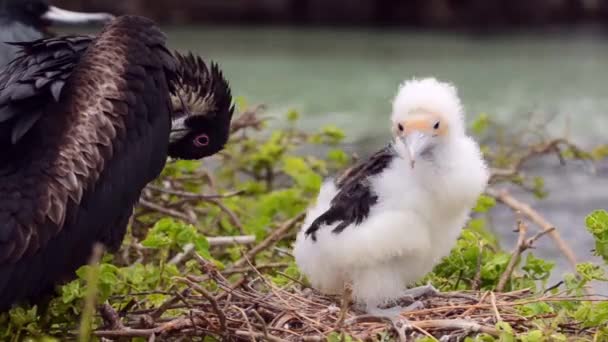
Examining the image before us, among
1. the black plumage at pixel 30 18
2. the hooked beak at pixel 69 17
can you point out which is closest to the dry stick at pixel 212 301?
the black plumage at pixel 30 18

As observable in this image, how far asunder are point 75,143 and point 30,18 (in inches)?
112

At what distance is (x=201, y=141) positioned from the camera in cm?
390

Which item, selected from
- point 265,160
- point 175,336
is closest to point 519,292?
point 175,336

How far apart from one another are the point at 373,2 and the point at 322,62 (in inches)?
142

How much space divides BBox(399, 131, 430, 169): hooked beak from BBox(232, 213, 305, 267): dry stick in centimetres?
92

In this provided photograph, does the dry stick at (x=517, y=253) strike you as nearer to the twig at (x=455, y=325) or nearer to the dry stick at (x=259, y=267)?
the twig at (x=455, y=325)

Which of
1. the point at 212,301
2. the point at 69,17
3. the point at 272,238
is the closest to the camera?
the point at 212,301

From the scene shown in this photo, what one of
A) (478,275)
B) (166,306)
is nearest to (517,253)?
(478,275)

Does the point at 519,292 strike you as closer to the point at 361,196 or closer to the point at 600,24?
the point at 361,196

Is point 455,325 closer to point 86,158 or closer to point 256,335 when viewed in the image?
point 256,335

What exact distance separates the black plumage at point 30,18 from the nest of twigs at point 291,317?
2.44 meters

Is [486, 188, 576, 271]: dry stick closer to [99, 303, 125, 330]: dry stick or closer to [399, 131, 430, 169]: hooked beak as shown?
[399, 131, 430, 169]: hooked beak

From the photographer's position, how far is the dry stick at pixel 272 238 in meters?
4.21

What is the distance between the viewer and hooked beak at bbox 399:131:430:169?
11.0 feet
